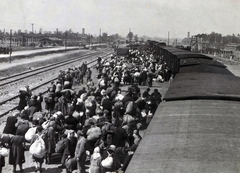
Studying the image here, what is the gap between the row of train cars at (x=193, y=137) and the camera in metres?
3.83

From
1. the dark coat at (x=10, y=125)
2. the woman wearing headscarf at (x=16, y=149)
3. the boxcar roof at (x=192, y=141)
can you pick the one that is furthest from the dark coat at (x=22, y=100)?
the boxcar roof at (x=192, y=141)

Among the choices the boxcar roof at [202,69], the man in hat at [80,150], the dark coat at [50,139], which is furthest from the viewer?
the boxcar roof at [202,69]

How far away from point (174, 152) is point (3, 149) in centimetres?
490

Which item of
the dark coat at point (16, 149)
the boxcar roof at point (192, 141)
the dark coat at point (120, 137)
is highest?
the boxcar roof at point (192, 141)

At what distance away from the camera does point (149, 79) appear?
855 inches

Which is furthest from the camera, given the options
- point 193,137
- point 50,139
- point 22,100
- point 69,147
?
point 22,100

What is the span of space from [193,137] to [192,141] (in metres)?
0.17

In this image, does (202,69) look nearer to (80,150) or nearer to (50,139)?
(50,139)

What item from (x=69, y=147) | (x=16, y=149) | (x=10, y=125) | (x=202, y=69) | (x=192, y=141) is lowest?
(x=16, y=149)

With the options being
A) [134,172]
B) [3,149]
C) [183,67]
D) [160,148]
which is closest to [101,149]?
[3,149]

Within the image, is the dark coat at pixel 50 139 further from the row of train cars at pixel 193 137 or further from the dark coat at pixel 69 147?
the row of train cars at pixel 193 137

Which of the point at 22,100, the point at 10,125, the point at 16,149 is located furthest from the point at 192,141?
the point at 22,100

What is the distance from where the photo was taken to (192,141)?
15.1ft

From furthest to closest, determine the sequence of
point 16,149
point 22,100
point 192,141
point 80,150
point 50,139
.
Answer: point 22,100
point 50,139
point 16,149
point 80,150
point 192,141
